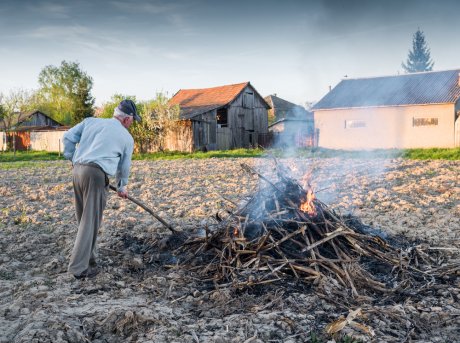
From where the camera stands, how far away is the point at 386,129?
26969 mm

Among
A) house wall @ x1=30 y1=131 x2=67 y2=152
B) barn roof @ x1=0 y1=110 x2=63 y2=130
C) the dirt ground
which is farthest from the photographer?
barn roof @ x1=0 y1=110 x2=63 y2=130

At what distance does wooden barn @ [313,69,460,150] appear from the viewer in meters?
25.2

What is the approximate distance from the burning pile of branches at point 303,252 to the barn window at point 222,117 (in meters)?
26.7

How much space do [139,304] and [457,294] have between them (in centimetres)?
320

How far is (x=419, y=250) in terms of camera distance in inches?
229

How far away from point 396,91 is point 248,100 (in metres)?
10.7

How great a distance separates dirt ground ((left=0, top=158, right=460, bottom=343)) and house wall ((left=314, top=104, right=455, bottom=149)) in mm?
17035

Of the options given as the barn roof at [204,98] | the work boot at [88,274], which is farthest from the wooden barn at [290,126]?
the work boot at [88,274]

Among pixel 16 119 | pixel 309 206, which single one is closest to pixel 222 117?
pixel 16 119

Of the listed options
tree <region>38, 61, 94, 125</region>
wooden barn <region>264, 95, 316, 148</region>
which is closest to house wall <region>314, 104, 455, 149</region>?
wooden barn <region>264, 95, 316, 148</region>

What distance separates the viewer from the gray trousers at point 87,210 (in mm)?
5160

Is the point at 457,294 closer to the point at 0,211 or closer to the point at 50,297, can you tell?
the point at 50,297

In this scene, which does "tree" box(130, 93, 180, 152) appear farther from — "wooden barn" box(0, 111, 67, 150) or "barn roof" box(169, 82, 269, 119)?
"wooden barn" box(0, 111, 67, 150)

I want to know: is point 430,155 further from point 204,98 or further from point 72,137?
point 72,137
